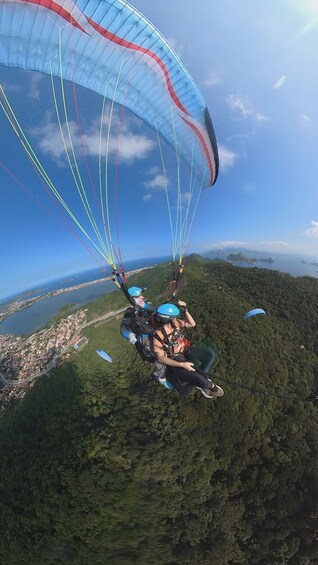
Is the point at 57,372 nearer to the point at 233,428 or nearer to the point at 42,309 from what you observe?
the point at 233,428

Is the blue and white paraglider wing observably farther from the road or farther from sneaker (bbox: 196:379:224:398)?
the road

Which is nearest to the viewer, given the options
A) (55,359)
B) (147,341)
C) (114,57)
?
(147,341)

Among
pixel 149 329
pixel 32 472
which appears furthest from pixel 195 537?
pixel 149 329

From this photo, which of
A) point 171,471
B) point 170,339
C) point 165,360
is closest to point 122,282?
point 170,339

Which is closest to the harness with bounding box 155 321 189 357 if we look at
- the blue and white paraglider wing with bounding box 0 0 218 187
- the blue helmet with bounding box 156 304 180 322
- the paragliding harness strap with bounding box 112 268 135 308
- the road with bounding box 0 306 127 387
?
the blue helmet with bounding box 156 304 180 322

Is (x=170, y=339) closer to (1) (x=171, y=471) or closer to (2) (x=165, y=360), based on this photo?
(2) (x=165, y=360)

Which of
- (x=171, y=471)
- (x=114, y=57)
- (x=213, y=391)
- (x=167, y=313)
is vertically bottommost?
(x=171, y=471)

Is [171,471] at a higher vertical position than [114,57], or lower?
lower

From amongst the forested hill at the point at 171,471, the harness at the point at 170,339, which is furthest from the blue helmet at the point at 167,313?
the forested hill at the point at 171,471

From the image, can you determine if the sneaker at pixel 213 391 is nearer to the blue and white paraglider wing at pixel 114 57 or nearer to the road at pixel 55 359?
the blue and white paraglider wing at pixel 114 57

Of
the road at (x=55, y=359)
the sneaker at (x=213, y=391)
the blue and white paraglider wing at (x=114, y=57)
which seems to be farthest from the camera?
the road at (x=55, y=359)
